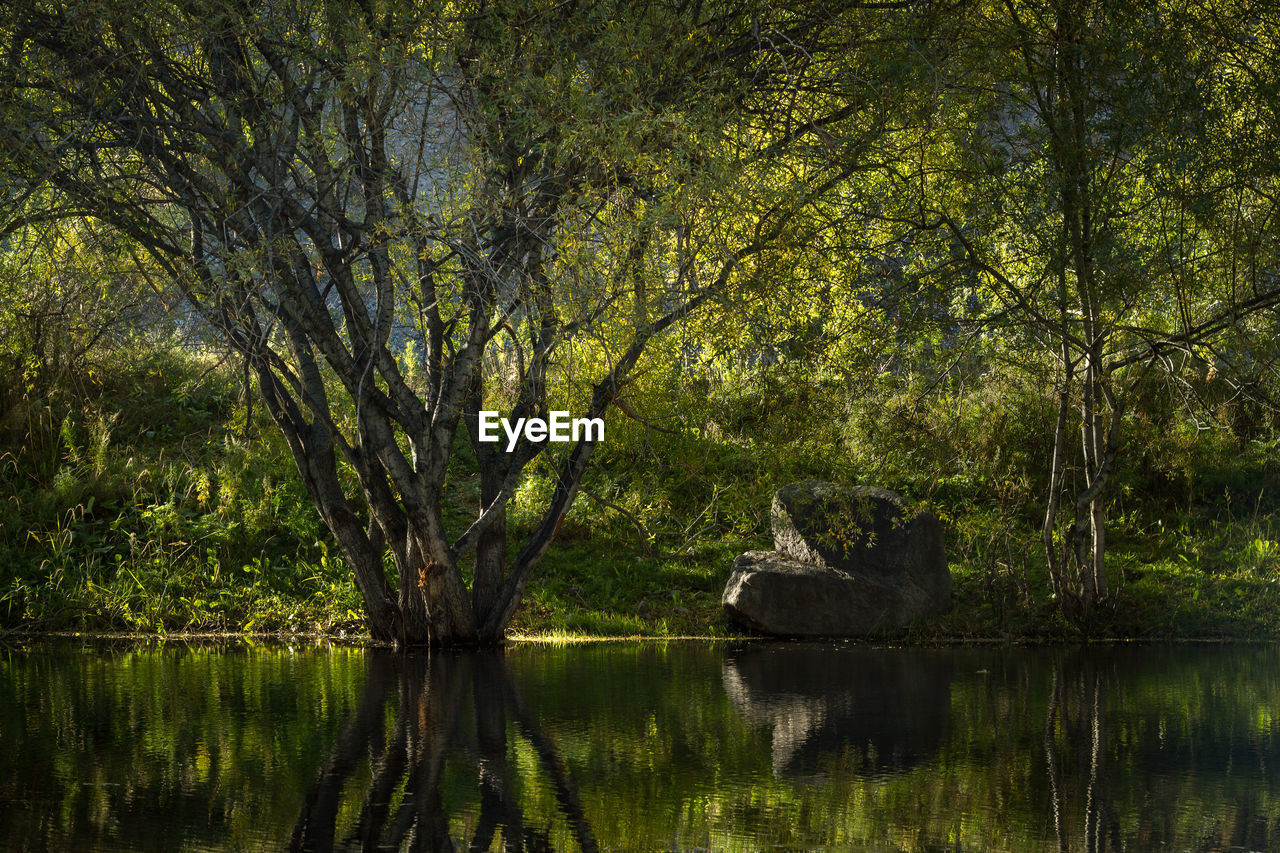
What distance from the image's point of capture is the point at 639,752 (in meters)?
6.99

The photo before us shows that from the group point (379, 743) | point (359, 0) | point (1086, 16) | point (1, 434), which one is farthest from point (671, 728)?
point (1, 434)

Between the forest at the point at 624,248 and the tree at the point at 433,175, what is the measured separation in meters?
0.04

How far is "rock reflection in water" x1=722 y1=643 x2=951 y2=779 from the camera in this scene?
7027 millimetres

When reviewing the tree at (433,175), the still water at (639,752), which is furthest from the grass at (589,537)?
the still water at (639,752)

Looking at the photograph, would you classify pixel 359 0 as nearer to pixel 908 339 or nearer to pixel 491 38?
pixel 491 38

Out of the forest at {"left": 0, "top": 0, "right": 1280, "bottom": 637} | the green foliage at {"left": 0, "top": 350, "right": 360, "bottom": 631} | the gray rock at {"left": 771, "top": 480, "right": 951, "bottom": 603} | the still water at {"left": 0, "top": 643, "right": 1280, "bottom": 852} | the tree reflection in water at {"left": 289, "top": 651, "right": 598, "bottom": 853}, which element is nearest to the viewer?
the tree reflection in water at {"left": 289, "top": 651, "right": 598, "bottom": 853}

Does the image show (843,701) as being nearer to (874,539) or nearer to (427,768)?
(427,768)

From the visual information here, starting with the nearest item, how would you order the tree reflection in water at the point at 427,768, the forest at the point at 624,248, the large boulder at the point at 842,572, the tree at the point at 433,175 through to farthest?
1. the tree reflection in water at the point at 427,768
2. the tree at the point at 433,175
3. the forest at the point at 624,248
4. the large boulder at the point at 842,572

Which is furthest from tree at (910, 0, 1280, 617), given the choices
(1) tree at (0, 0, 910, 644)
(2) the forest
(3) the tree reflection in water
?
(3) the tree reflection in water

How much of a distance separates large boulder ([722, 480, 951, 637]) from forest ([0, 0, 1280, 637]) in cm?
44

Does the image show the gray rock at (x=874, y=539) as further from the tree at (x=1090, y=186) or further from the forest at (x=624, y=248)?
the tree at (x=1090, y=186)

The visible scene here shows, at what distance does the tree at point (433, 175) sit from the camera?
365 inches

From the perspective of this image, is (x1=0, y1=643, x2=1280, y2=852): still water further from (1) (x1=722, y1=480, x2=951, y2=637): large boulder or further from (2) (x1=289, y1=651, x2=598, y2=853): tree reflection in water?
(1) (x1=722, y1=480, x2=951, y2=637): large boulder

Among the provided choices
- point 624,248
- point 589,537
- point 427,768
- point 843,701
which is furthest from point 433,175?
point 589,537
